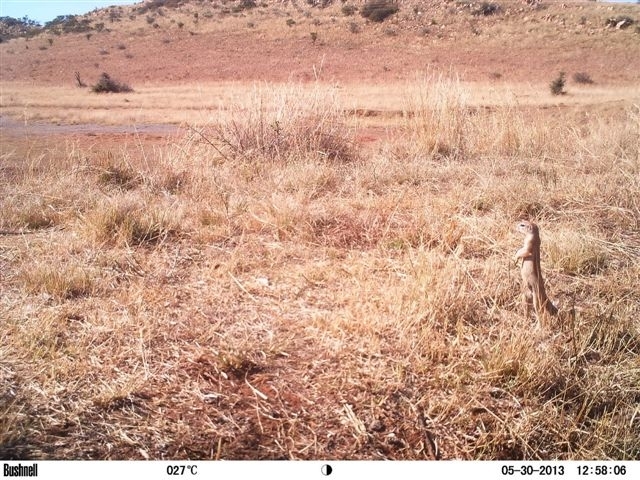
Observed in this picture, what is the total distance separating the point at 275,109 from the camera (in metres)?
6.79

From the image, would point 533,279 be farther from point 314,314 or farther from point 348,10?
point 348,10

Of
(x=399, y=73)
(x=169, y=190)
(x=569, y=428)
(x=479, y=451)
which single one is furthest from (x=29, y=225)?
(x=399, y=73)

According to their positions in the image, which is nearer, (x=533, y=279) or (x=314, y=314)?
(x=533, y=279)

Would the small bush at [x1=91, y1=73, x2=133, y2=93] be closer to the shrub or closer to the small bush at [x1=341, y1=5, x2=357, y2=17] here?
the shrub

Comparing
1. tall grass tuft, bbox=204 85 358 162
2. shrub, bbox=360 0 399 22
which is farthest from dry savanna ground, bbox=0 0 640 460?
shrub, bbox=360 0 399 22

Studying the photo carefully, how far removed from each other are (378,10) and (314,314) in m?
44.2

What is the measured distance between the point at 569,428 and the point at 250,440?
1189 millimetres

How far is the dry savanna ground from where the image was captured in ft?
6.34

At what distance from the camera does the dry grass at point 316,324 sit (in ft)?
6.32

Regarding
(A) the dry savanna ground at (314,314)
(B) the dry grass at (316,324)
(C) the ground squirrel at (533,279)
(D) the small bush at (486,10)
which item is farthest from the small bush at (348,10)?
(C) the ground squirrel at (533,279)

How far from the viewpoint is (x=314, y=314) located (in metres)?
2.66

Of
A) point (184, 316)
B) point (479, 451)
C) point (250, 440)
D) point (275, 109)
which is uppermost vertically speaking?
point (275, 109)

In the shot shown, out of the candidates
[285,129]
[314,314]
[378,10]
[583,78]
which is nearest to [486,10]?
[378,10]

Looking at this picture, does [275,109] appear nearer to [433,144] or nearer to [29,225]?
[433,144]
